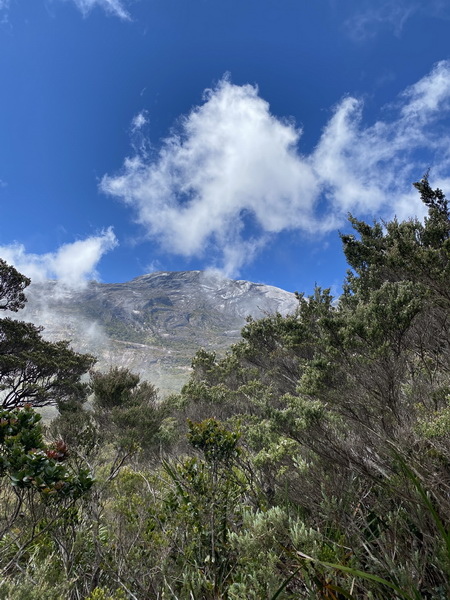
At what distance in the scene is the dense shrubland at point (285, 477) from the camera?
2842mm

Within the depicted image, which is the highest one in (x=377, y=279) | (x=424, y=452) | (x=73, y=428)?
(x=377, y=279)

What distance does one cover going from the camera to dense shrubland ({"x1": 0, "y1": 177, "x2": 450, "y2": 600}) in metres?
2.84

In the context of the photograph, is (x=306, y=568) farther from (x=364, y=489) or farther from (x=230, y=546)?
(x=364, y=489)

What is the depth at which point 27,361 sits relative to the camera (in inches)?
652

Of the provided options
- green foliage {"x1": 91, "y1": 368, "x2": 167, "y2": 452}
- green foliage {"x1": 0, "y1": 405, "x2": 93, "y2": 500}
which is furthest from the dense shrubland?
green foliage {"x1": 91, "y1": 368, "x2": 167, "y2": 452}

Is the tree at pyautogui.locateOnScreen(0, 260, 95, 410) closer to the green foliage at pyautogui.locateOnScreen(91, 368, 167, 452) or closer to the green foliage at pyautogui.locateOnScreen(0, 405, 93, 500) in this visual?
the green foliage at pyautogui.locateOnScreen(91, 368, 167, 452)

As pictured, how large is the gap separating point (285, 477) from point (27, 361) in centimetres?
1686

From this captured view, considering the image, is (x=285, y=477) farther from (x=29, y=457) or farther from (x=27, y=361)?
(x=27, y=361)

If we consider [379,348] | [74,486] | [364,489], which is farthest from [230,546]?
[379,348]

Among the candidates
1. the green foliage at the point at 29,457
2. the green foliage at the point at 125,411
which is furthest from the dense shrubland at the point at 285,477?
the green foliage at the point at 125,411

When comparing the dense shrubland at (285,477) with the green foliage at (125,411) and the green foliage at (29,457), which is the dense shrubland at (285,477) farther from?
the green foliage at (125,411)

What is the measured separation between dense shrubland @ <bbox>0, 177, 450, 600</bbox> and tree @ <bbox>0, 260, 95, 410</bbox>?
0.36 ft

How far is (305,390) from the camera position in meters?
10.1

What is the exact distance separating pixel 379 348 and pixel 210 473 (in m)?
6.12
